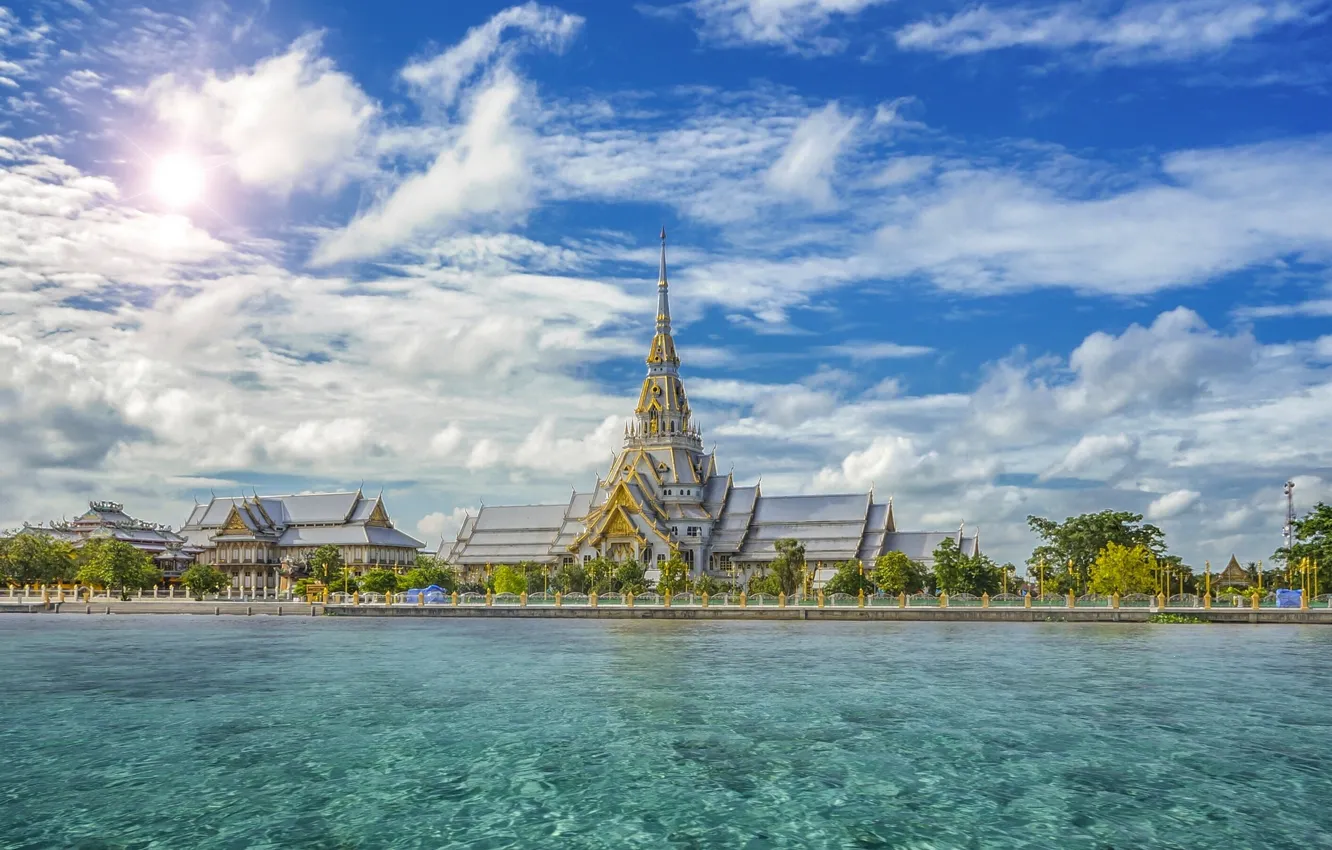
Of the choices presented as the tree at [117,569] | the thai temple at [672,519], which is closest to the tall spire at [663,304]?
the thai temple at [672,519]

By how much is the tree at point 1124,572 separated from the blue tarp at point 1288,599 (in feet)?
36.4

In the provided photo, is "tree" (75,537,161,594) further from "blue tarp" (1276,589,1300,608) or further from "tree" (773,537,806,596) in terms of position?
"blue tarp" (1276,589,1300,608)

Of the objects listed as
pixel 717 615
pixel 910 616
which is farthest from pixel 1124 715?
pixel 717 615

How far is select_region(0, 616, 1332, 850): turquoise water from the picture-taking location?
1628 cm

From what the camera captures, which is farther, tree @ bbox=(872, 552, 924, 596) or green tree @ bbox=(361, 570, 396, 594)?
green tree @ bbox=(361, 570, 396, 594)

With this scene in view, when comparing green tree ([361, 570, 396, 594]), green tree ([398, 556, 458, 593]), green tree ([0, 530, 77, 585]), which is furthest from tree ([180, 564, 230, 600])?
green tree ([398, 556, 458, 593])

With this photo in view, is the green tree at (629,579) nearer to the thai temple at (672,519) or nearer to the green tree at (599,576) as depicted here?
the green tree at (599,576)

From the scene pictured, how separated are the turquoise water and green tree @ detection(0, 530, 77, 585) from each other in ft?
241

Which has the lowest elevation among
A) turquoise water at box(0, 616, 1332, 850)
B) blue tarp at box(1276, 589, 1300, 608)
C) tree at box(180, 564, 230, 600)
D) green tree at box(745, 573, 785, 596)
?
tree at box(180, 564, 230, 600)

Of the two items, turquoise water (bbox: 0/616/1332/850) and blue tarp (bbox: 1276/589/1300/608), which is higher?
turquoise water (bbox: 0/616/1332/850)

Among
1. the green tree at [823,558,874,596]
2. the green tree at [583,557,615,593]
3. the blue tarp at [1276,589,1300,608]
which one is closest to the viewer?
the blue tarp at [1276,589,1300,608]

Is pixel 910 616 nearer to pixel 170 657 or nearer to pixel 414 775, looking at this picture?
pixel 170 657

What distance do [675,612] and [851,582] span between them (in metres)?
15.4

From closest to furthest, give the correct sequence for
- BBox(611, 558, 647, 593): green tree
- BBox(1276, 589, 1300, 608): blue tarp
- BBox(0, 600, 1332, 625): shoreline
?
1. BBox(0, 600, 1332, 625): shoreline
2. BBox(1276, 589, 1300, 608): blue tarp
3. BBox(611, 558, 647, 593): green tree
